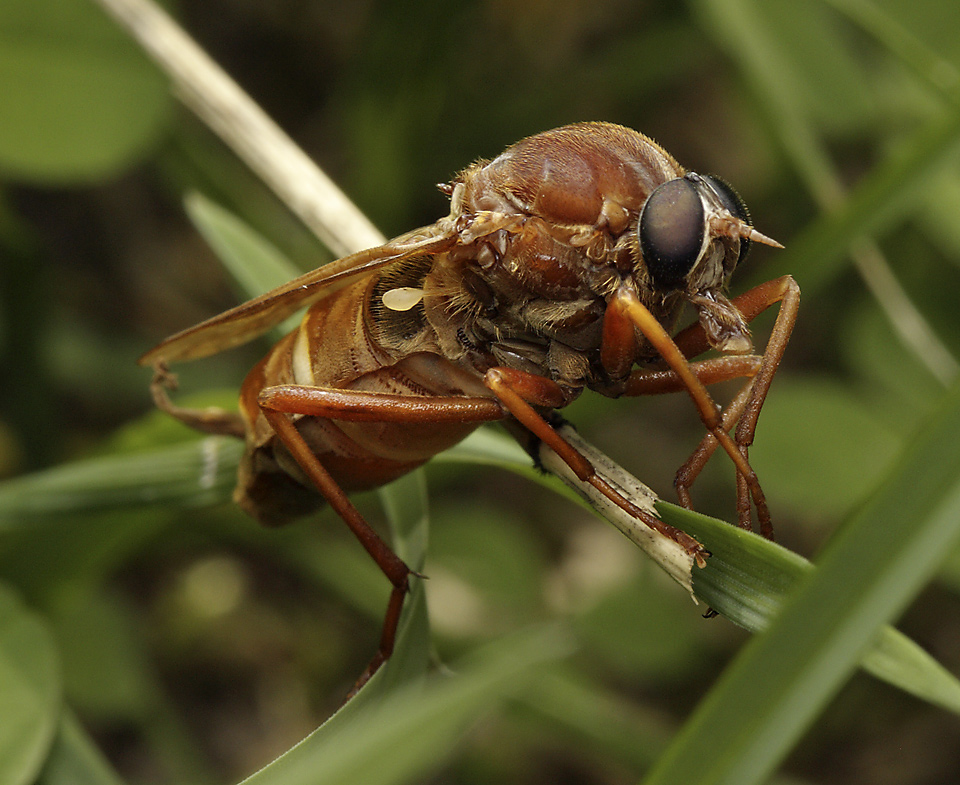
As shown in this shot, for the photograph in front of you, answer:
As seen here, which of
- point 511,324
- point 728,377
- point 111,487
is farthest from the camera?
point 111,487

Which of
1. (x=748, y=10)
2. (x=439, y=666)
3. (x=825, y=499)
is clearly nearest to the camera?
(x=439, y=666)

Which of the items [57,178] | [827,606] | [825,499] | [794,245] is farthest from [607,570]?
[827,606]

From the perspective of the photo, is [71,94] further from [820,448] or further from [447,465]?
[820,448]

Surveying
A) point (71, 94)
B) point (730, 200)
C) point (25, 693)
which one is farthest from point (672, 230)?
point (71, 94)

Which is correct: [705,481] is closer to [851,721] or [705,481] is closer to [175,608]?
[851,721]

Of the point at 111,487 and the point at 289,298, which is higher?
the point at 289,298

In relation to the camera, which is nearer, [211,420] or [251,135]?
[211,420]
